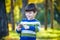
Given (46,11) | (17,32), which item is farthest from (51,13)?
(17,32)

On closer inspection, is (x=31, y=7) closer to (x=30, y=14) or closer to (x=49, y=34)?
(x=30, y=14)

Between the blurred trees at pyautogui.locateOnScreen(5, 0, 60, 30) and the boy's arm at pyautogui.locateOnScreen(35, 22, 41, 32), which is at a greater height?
the blurred trees at pyautogui.locateOnScreen(5, 0, 60, 30)

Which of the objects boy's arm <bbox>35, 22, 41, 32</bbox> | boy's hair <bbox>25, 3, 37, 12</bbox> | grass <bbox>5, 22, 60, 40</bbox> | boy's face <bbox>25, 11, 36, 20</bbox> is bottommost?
grass <bbox>5, 22, 60, 40</bbox>

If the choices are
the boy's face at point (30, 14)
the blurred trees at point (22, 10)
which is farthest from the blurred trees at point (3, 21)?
the boy's face at point (30, 14)

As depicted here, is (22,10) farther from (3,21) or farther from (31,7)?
(3,21)

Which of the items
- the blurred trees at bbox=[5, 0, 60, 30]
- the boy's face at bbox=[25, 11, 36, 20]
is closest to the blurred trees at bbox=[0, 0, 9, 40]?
the blurred trees at bbox=[5, 0, 60, 30]

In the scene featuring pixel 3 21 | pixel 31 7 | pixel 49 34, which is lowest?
pixel 49 34

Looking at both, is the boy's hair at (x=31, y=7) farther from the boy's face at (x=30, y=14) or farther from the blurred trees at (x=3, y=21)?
the blurred trees at (x=3, y=21)

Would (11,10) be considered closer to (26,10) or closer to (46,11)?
(26,10)

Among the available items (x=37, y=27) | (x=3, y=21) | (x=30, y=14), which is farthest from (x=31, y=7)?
(x=3, y=21)

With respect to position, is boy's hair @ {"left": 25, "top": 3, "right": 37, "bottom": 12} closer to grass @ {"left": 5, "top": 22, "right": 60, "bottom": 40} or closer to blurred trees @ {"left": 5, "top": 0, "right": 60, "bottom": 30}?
blurred trees @ {"left": 5, "top": 0, "right": 60, "bottom": 30}

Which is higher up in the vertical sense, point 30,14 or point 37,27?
point 30,14

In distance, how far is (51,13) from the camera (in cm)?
207

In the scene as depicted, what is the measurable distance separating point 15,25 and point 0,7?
0.21 meters
